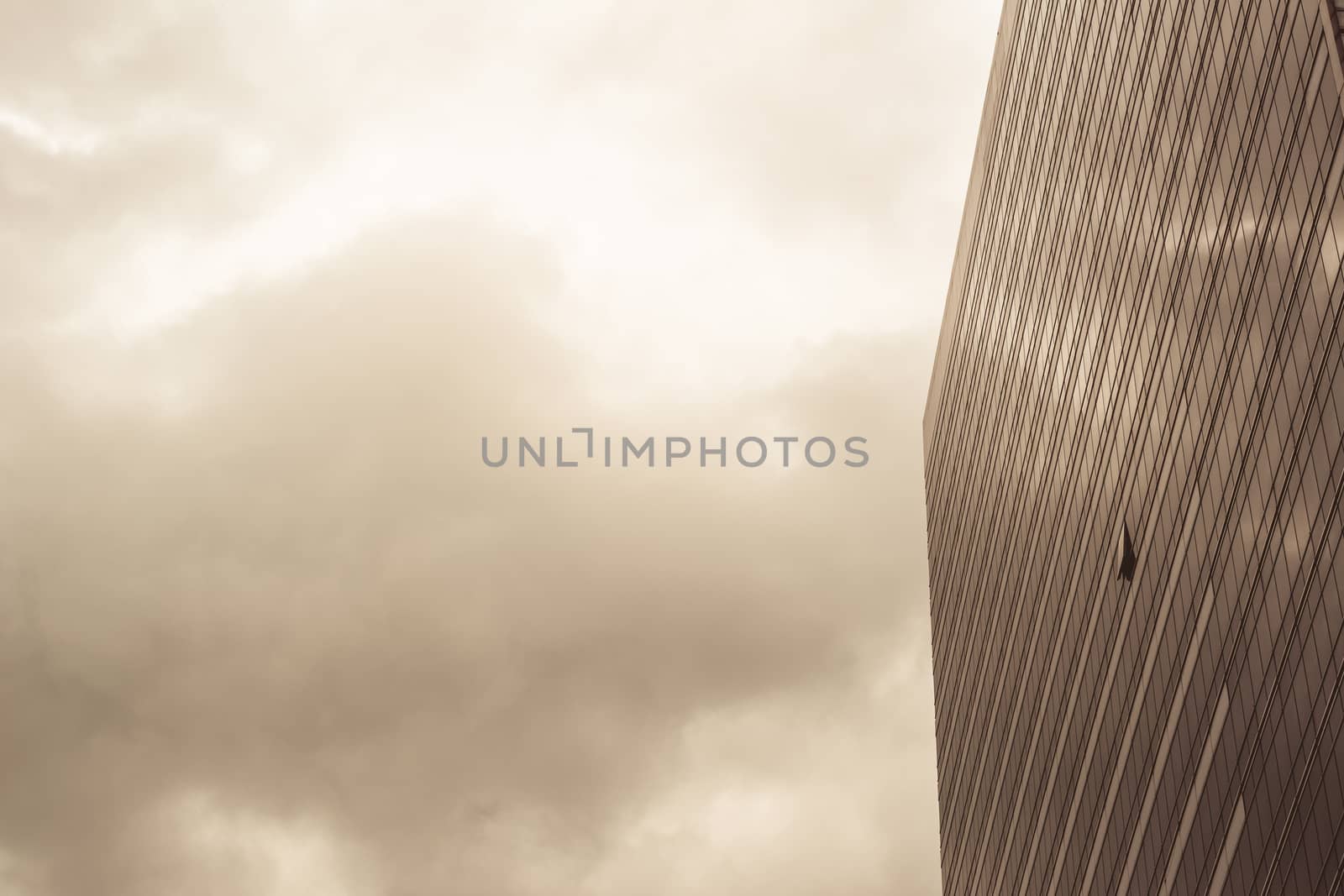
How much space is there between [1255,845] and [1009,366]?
2020 inches

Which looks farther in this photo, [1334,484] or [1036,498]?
[1036,498]

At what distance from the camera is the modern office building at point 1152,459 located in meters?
61.2

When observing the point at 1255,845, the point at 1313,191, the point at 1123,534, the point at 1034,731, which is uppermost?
the point at 1313,191

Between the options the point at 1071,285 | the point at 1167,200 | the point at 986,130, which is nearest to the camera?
the point at 1167,200

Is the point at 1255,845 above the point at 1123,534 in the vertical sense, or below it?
below

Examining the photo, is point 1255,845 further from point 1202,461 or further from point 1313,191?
point 1313,191

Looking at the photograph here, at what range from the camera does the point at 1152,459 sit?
81500 millimetres

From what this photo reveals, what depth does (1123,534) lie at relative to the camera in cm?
8519

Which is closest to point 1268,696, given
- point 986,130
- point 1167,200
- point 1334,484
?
point 1334,484

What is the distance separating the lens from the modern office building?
6125cm

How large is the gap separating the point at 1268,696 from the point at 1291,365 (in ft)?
47.0

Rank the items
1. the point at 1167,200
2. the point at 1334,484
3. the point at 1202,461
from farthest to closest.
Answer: the point at 1167,200, the point at 1202,461, the point at 1334,484

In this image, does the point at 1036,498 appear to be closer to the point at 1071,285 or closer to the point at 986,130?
the point at 1071,285

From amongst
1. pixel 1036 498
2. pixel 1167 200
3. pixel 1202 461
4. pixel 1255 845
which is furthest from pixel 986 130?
pixel 1255 845
